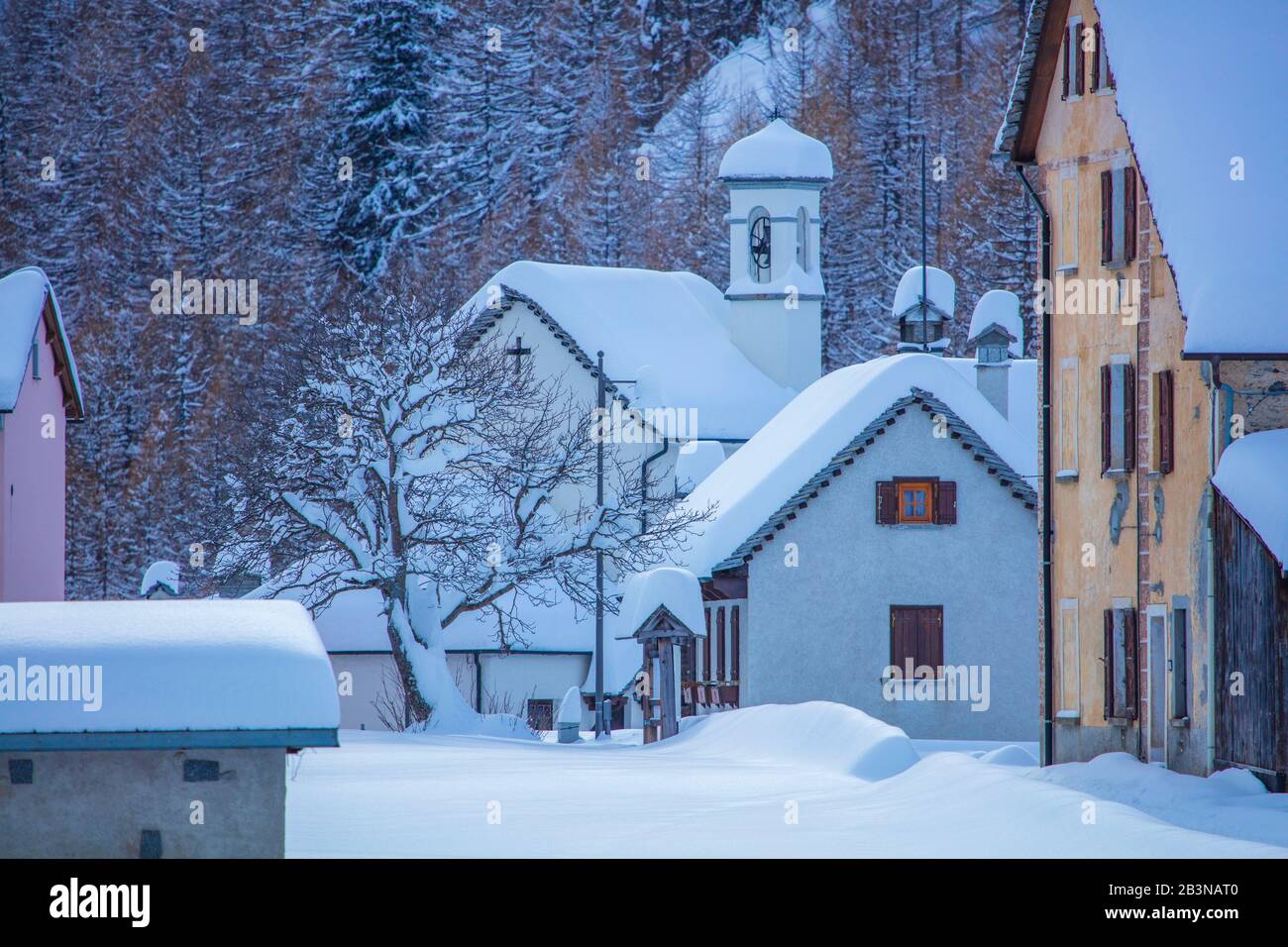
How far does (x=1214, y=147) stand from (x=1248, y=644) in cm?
600

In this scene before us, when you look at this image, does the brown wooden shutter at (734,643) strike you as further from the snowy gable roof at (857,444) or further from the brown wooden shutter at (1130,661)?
the brown wooden shutter at (1130,661)

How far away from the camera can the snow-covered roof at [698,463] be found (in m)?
54.0

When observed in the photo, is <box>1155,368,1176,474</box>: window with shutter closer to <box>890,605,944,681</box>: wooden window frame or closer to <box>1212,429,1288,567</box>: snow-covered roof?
<box>1212,429,1288,567</box>: snow-covered roof

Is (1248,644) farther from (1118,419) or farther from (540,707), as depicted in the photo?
(540,707)

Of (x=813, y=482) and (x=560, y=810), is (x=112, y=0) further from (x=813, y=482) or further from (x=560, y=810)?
(x=560, y=810)

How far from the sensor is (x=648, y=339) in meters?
62.0

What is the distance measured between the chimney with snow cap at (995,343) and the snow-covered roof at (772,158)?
12976 mm

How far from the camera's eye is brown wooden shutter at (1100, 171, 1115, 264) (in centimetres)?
2903

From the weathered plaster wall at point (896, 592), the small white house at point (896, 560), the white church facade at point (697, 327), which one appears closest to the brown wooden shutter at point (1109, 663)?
the weathered plaster wall at point (896, 592)

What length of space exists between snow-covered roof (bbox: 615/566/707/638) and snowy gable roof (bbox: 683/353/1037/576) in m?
3.54

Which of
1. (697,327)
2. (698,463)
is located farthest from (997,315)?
(697,327)

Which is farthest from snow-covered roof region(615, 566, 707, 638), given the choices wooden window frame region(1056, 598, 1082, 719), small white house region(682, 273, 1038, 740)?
wooden window frame region(1056, 598, 1082, 719)
